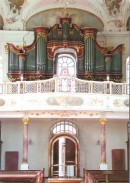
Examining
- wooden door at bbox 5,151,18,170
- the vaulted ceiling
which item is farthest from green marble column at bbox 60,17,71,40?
wooden door at bbox 5,151,18,170

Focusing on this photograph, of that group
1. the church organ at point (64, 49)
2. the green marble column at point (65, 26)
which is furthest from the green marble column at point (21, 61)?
the green marble column at point (65, 26)

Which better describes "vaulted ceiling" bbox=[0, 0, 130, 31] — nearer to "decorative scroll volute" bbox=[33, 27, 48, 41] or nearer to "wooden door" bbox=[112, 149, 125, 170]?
"decorative scroll volute" bbox=[33, 27, 48, 41]

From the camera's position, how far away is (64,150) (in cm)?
2764

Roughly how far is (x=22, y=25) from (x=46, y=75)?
3832 millimetres

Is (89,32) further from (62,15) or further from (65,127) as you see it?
(65,127)

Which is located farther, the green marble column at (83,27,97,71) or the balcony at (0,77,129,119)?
the green marble column at (83,27,97,71)

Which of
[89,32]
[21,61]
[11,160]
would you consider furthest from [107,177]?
[89,32]

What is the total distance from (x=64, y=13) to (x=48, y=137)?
767 centimetres

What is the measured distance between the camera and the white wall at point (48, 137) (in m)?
26.9

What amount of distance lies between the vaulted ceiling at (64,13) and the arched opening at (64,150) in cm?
634

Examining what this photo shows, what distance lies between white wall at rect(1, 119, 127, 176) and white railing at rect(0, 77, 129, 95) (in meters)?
4.01

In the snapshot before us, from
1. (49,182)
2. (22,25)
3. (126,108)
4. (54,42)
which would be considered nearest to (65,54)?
(54,42)

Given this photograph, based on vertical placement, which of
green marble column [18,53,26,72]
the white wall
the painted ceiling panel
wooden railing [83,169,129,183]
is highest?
the painted ceiling panel

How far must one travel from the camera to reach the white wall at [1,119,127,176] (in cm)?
2686
